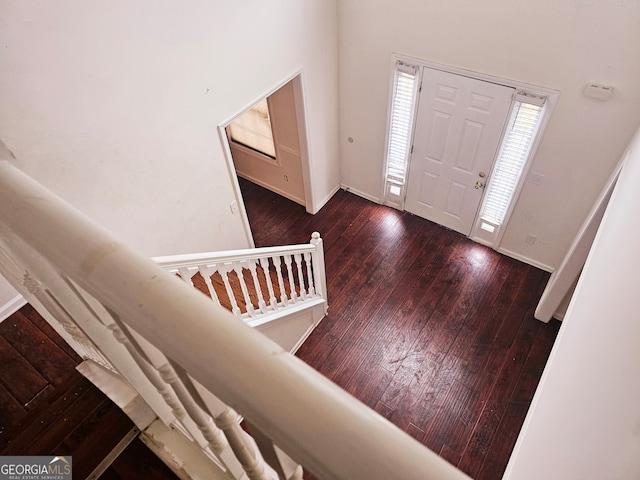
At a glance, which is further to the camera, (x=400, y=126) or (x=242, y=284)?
(x=400, y=126)

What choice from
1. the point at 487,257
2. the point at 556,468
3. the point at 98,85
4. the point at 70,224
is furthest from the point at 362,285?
the point at 70,224

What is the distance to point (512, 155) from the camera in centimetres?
425

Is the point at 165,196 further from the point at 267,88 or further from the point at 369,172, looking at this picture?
the point at 369,172

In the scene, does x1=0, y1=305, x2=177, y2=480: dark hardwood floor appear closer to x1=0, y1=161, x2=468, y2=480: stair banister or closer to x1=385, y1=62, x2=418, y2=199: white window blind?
x1=0, y1=161, x2=468, y2=480: stair banister

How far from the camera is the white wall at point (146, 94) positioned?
7.57 feet

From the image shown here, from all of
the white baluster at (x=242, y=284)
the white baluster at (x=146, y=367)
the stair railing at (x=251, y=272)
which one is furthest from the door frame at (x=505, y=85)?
the white baluster at (x=146, y=367)

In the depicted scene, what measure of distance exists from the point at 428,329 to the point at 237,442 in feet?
13.0

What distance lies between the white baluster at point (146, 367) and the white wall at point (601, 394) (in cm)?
84

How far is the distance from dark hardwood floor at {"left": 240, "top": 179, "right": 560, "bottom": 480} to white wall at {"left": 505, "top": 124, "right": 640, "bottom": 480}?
208 centimetres

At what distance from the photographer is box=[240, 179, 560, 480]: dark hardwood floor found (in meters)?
3.65

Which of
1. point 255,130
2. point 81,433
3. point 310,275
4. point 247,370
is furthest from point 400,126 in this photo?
point 247,370

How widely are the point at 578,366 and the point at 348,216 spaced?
14.1ft

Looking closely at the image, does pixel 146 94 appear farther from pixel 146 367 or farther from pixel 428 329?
pixel 428 329

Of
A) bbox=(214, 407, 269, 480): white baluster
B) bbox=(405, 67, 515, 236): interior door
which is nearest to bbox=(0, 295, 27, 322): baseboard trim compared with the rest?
bbox=(214, 407, 269, 480): white baluster
